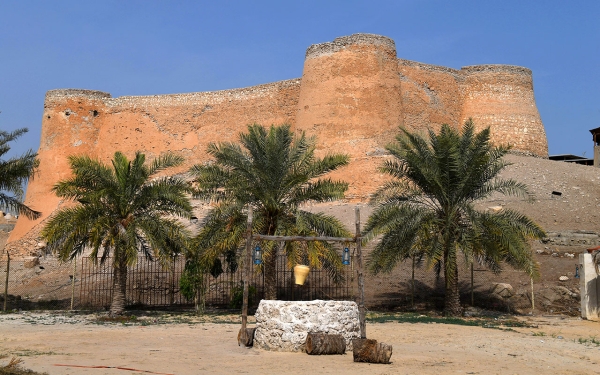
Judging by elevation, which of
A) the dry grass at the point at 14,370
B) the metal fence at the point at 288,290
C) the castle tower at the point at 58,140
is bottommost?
the dry grass at the point at 14,370

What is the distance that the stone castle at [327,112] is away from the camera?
84.2ft

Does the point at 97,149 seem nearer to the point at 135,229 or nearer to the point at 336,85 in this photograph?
the point at 336,85

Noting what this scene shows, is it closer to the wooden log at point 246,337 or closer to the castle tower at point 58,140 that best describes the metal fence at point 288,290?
the wooden log at point 246,337

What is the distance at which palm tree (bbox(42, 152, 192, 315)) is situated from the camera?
14797 mm

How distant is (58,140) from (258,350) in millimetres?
23636

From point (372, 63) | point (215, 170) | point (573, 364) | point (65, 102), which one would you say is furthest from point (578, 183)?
point (65, 102)

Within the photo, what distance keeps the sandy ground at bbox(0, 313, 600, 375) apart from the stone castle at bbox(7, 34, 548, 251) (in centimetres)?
1218

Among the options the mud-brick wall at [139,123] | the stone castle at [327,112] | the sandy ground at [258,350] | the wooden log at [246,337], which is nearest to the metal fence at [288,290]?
the sandy ground at [258,350]

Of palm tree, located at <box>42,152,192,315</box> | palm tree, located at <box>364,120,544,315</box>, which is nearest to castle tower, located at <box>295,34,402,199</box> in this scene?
palm tree, located at <box>364,120,544,315</box>

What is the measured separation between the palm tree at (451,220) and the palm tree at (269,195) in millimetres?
912

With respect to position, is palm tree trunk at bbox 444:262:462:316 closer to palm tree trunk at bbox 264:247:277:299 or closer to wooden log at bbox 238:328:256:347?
palm tree trunk at bbox 264:247:277:299

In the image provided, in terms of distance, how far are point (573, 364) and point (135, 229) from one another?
8598mm

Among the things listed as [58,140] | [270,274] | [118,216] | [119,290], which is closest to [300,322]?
[270,274]

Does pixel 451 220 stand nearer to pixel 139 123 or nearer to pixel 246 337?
pixel 246 337
